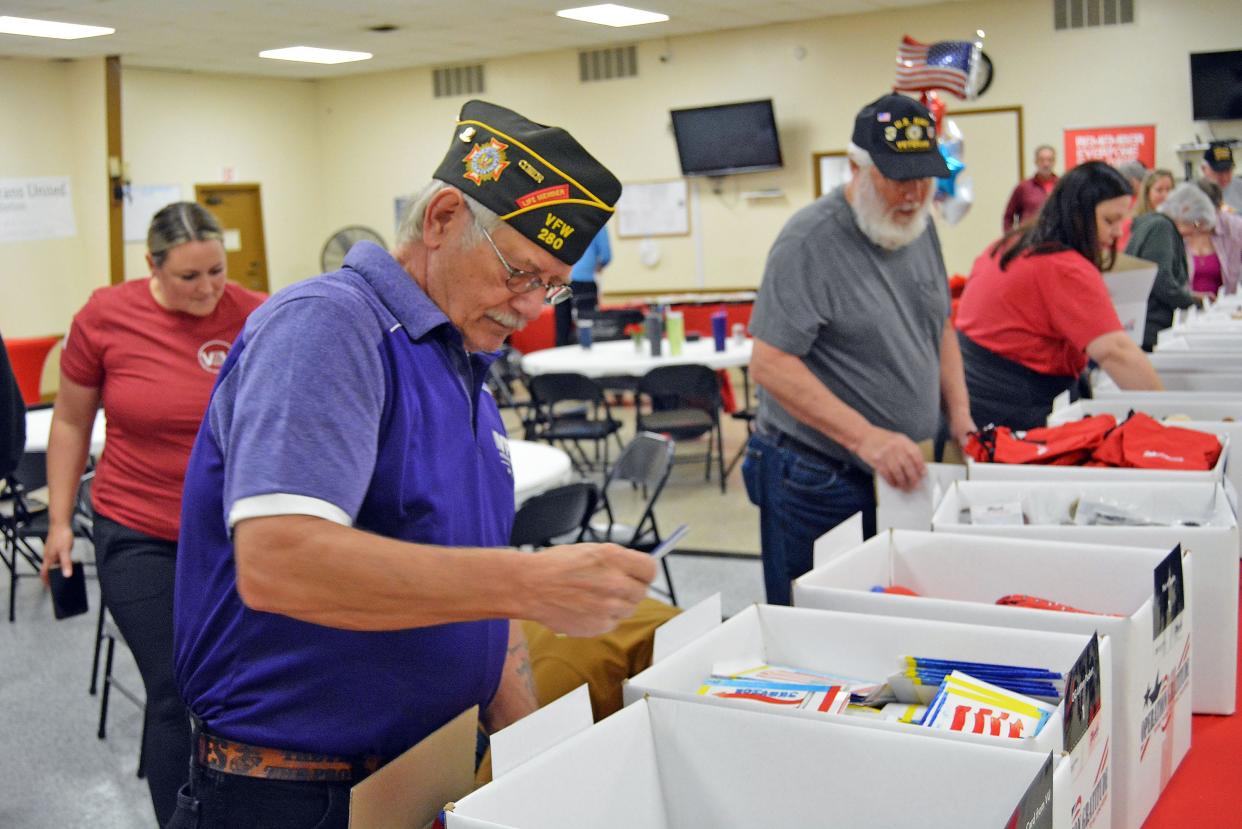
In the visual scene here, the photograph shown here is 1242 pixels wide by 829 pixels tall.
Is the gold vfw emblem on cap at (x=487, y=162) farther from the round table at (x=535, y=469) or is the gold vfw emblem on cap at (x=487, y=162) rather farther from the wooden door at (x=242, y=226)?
the wooden door at (x=242, y=226)

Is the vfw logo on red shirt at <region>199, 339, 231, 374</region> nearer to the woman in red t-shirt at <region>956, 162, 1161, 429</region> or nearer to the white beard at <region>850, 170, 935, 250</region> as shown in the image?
the white beard at <region>850, 170, 935, 250</region>

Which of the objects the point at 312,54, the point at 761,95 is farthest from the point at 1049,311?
the point at 312,54

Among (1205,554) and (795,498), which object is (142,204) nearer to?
(795,498)

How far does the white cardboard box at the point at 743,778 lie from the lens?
1179mm

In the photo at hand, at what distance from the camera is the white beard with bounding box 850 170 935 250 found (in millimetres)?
2615

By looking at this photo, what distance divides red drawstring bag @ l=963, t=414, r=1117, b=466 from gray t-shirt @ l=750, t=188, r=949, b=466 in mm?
212

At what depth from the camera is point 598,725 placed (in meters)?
1.29

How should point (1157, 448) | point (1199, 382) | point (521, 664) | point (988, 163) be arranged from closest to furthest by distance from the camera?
1. point (521, 664)
2. point (1157, 448)
3. point (1199, 382)
4. point (988, 163)

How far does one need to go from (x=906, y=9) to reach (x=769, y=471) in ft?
30.5

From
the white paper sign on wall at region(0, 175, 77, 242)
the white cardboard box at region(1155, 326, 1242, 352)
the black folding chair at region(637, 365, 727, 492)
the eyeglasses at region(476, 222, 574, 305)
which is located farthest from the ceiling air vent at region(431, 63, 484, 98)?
the eyeglasses at region(476, 222, 574, 305)

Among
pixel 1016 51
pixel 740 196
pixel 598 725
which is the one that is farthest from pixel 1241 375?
pixel 740 196

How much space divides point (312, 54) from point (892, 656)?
38.7ft

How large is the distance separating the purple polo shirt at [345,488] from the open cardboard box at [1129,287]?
2646 millimetres

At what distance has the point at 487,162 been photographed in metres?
1.28
